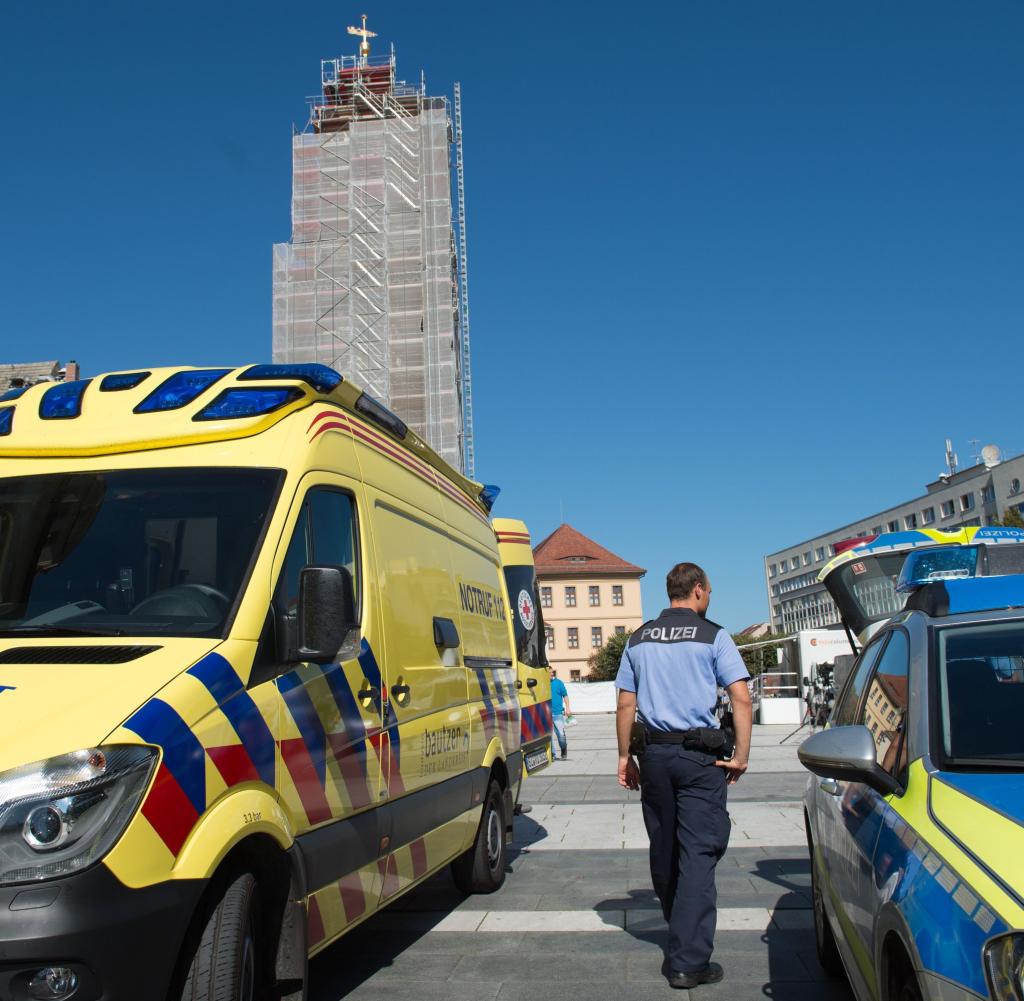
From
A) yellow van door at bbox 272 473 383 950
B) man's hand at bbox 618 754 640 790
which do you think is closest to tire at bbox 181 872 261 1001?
yellow van door at bbox 272 473 383 950

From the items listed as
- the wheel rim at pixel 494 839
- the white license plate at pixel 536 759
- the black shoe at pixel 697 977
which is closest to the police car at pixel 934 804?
the black shoe at pixel 697 977

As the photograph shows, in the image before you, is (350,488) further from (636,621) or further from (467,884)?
(636,621)

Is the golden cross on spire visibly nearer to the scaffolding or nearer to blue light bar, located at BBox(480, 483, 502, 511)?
Result: the scaffolding

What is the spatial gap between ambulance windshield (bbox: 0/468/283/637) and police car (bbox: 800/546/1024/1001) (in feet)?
6.79

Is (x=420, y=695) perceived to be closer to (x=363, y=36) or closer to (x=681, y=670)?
(x=681, y=670)

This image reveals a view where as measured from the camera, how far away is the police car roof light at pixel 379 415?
5.14m

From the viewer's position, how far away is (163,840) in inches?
117

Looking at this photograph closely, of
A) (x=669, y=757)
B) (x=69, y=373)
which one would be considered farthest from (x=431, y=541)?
(x=69, y=373)

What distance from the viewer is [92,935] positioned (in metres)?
2.73

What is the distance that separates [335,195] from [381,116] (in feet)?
26.7

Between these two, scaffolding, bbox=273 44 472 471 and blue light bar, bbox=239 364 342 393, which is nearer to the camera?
blue light bar, bbox=239 364 342 393

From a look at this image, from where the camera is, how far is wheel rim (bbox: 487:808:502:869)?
7245 mm

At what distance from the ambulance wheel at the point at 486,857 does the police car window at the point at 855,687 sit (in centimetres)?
286

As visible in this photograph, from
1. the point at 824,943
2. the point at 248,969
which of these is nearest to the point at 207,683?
the point at 248,969
